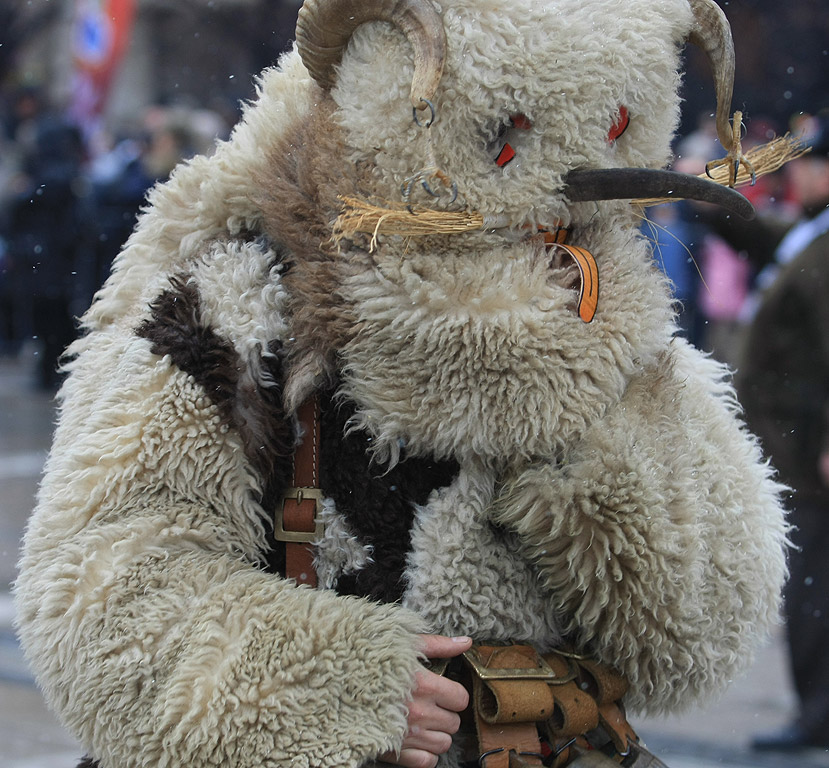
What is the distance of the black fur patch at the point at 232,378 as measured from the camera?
5.27 ft

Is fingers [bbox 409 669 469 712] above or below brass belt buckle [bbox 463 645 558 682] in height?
below

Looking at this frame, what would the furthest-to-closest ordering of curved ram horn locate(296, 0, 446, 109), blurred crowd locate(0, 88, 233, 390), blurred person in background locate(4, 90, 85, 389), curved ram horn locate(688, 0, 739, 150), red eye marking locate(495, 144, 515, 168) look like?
1. blurred person in background locate(4, 90, 85, 389)
2. blurred crowd locate(0, 88, 233, 390)
3. curved ram horn locate(688, 0, 739, 150)
4. red eye marking locate(495, 144, 515, 168)
5. curved ram horn locate(296, 0, 446, 109)

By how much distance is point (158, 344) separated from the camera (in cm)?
163

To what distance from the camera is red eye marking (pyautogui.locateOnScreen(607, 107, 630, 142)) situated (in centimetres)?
163

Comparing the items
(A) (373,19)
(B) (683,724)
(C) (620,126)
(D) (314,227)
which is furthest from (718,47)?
(B) (683,724)

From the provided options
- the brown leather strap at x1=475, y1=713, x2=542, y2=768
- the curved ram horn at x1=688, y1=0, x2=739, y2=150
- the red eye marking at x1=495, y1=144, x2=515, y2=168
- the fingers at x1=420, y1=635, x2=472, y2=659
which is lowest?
the brown leather strap at x1=475, y1=713, x2=542, y2=768

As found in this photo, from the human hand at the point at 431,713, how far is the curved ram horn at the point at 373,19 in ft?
2.52

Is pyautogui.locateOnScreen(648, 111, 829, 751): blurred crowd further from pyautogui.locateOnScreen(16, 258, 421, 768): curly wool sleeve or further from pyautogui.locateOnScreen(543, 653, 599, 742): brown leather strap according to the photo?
pyautogui.locateOnScreen(16, 258, 421, 768): curly wool sleeve

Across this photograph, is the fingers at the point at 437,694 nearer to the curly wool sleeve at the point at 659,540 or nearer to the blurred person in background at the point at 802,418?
the curly wool sleeve at the point at 659,540

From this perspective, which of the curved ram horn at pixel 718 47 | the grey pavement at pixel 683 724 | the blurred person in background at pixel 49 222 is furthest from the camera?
the blurred person in background at pixel 49 222

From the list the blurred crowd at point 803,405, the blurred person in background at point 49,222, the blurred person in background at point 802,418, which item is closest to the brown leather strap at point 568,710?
the blurred crowd at point 803,405

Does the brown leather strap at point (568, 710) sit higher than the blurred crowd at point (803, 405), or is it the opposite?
the blurred crowd at point (803, 405)

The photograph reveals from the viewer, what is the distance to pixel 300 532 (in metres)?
1.64

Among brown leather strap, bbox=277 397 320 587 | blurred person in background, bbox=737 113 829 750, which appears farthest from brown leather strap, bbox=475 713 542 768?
blurred person in background, bbox=737 113 829 750
